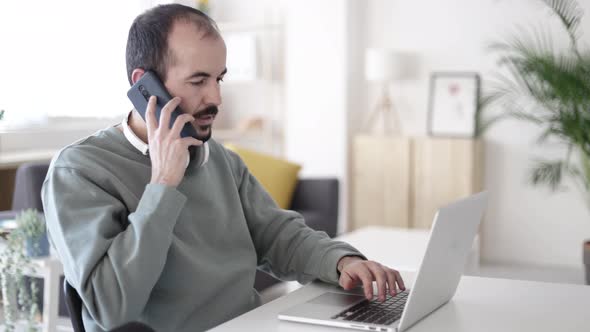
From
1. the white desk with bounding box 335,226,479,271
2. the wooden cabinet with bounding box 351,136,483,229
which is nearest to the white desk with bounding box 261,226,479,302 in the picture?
the white desk with bounding box 335,226,479,271

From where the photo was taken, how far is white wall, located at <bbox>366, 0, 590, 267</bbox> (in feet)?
18.1

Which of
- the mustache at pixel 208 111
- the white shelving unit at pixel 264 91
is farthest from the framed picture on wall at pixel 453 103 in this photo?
the mustache at pixel 208 111

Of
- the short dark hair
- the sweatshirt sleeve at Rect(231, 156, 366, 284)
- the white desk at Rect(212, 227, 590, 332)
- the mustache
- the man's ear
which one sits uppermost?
the short dark hair

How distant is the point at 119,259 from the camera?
1.39 meters

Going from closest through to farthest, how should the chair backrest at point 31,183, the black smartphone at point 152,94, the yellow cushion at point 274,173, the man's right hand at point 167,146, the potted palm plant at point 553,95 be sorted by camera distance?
1. the man's right hand at point 167,146
2. the black smartphone at point 152,94
3. the chair backrest at point 31,183
4. the potted palm plant at point 553,95
5. the yellow cushion at point 274,173

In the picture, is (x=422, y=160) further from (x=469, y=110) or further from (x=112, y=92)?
(x=112, y=92)

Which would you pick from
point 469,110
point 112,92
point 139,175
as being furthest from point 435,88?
point 139,175

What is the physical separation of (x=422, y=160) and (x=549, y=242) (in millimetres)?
1032

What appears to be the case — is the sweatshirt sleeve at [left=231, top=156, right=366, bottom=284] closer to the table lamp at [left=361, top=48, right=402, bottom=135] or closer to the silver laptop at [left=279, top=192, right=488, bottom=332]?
the silver laptop at [left=279, top=192, right=488, bottom=332]

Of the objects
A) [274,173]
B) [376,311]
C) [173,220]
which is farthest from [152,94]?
[274,173]

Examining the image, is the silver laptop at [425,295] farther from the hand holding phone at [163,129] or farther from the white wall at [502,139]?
the white wall at [502,139]

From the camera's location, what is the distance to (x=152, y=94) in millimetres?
1597

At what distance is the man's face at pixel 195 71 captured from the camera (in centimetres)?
159

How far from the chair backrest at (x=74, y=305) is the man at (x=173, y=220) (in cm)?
2
